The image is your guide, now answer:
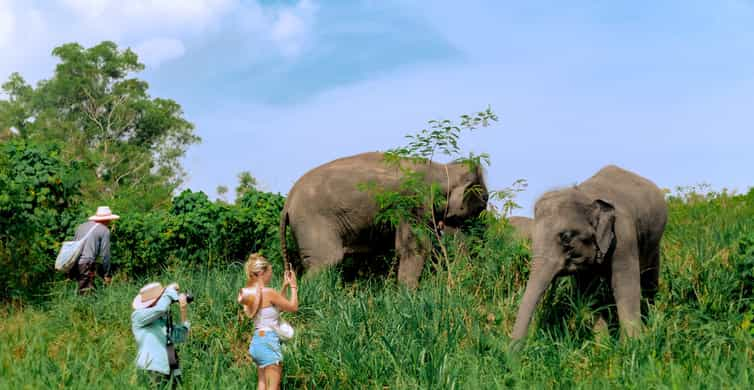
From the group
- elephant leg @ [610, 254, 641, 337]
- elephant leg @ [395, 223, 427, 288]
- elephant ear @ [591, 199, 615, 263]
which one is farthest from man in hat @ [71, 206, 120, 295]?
elephant leg @ [610, 254, 641, 337]

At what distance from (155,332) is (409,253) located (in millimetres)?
4223

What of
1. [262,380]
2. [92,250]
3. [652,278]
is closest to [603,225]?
[652,278]

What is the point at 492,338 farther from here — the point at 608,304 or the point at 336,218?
the point at 336,218

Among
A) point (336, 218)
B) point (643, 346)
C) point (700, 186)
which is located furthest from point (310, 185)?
point (700, 186)

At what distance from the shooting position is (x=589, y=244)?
Answer: 23.5 feet

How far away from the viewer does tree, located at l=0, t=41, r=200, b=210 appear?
3512cm

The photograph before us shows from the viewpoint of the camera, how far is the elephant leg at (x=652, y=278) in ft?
27.3

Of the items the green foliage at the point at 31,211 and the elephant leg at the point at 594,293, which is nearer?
the elephant leg at the point at 594,293

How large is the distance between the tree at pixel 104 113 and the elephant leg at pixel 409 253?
2632 cm

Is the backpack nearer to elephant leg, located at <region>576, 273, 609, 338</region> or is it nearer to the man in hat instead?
the man in hat

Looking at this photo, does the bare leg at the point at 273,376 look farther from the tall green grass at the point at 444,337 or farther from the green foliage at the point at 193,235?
the green foliage at the point at 193,235

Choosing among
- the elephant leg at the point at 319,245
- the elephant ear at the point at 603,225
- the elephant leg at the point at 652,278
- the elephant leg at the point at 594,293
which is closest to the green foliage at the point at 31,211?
the elephant leg at the point at 319,245

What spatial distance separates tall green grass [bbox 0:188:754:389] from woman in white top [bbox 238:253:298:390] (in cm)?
43

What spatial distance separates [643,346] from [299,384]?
2798 millimetres
